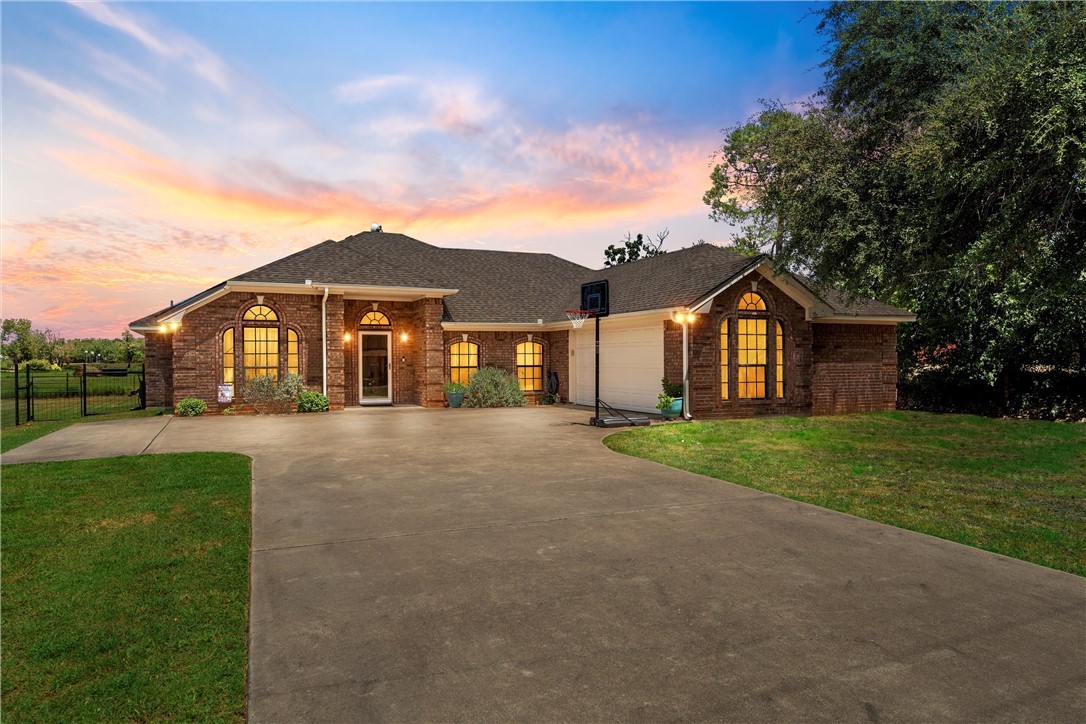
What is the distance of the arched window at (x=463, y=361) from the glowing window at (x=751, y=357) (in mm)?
9522

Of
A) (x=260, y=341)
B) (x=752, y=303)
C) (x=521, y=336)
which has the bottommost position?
(x=260, y=341)

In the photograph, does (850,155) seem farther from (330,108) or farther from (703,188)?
(703,188)

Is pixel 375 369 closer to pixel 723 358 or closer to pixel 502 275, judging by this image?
pixel 502 275

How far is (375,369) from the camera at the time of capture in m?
22.3

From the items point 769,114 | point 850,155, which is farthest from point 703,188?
point 850,155

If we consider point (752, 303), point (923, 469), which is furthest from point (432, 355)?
point (923, 469)

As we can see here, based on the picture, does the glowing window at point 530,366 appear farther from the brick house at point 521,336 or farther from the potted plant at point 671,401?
the potted plant at point 671,401

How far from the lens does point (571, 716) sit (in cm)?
309

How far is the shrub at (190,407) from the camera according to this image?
18078mm

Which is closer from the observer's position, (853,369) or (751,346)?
(751,346)

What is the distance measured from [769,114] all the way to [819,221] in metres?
5.71

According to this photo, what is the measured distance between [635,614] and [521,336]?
19.5 metres

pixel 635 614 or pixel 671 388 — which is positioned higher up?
pixel 671 388

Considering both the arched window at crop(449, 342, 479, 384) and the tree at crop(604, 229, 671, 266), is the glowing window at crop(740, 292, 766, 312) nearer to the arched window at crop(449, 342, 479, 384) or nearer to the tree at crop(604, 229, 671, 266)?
the arched window at crop(449, 342, 479, 384)
